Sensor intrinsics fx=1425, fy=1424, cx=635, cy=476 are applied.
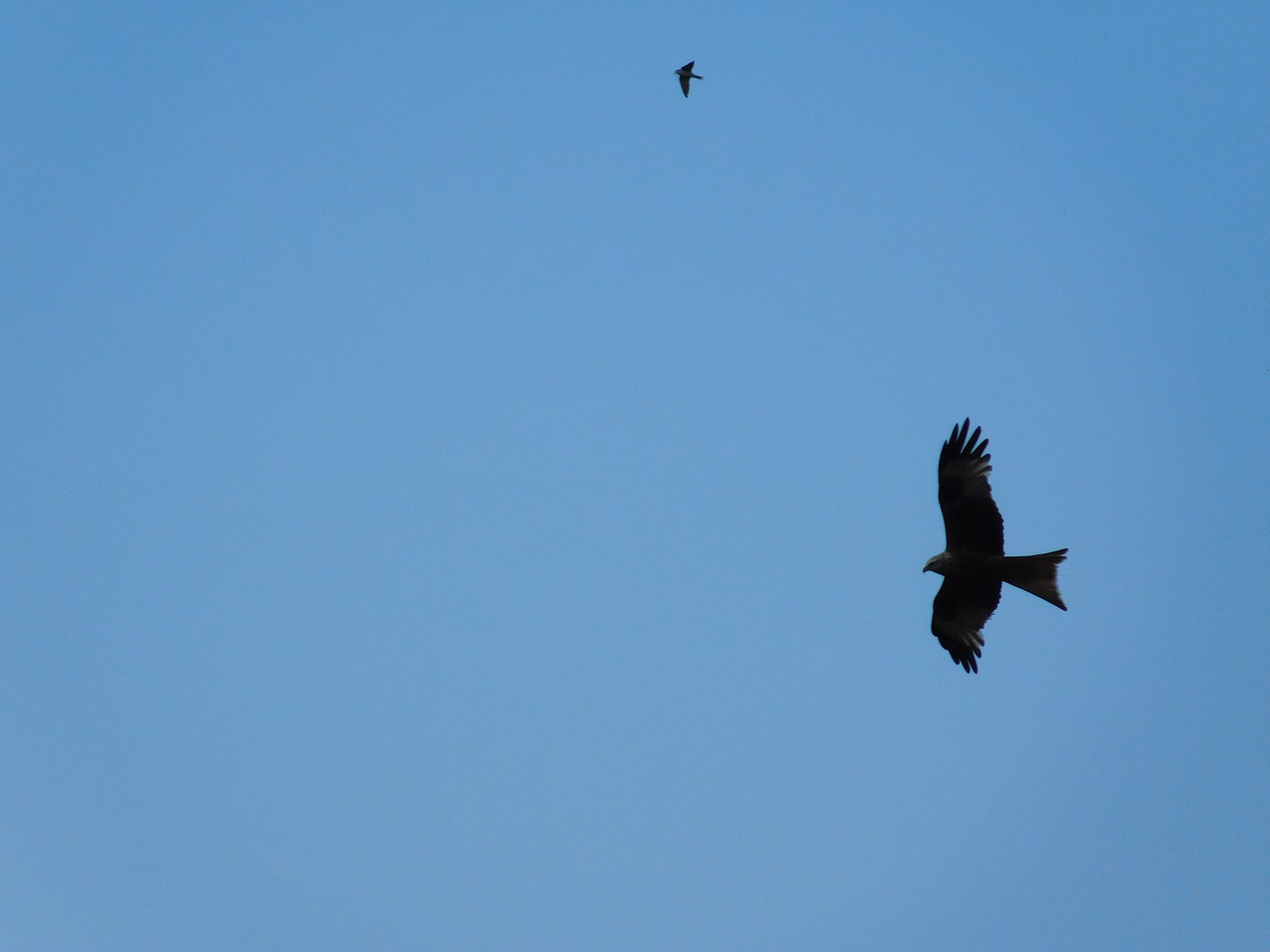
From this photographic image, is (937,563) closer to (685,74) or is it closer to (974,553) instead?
(974,553)

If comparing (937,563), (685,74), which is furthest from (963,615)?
(685,74)

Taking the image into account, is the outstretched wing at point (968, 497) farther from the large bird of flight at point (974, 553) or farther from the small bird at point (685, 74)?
the small bird at point (685, 74)

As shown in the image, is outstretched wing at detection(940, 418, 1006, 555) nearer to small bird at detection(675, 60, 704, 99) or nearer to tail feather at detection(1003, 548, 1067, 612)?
tail feather at detection(1003, 548, 1067, 612)

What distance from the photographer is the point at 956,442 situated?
17.0 m

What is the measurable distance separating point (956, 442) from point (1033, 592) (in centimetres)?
199

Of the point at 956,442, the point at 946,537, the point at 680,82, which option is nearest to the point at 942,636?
the point at 946,537

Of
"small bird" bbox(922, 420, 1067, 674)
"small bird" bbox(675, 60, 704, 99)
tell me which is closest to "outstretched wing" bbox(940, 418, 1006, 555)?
"small bird" bbox(922, 420, 1067, 674)

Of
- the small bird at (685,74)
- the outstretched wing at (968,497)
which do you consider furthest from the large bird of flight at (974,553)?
the small bird at (685,74)

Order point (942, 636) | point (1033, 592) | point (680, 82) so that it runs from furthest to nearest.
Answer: point (680, 82)
point (942, 636)
point (1033, 592)

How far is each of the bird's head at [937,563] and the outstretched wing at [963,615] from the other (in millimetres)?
329

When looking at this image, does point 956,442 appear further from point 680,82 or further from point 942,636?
point 680,82

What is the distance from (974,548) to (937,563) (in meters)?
0.48

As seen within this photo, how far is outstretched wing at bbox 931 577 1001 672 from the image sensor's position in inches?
688

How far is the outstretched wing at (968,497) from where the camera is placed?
55.2 ft
